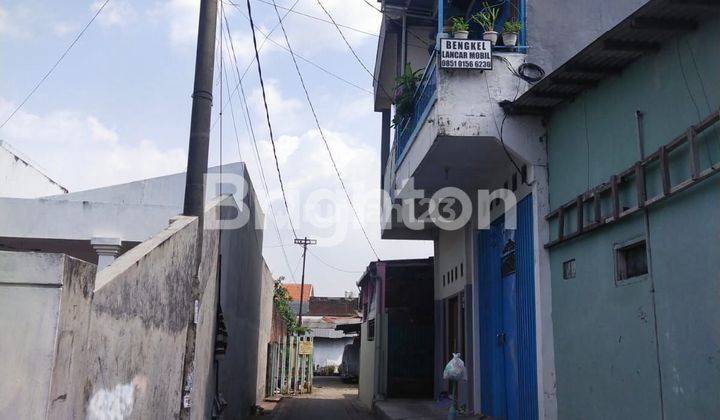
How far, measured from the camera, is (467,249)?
12359 millimetres

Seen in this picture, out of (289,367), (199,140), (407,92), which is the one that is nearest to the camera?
(199,140)

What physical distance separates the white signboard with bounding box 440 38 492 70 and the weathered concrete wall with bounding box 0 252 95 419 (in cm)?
562

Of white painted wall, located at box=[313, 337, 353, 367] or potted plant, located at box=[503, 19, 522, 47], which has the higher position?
potted plant, located at box=[503, 19, 522, 47]

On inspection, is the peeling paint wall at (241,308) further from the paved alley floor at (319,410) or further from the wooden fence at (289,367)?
the wooden fence at (289,367)

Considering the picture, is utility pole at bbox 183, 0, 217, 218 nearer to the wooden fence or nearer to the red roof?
the wooden fence

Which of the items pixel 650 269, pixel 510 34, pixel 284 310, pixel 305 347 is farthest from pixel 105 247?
pixel 284 310

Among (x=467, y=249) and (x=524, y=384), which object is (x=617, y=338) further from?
(x=467, y=249)

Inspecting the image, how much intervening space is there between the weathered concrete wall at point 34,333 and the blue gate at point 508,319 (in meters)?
6.01

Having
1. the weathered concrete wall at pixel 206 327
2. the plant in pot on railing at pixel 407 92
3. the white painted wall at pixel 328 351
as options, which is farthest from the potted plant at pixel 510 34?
the white painted wall at pixel 328 351

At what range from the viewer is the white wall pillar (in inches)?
→ 515

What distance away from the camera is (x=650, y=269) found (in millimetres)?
5598

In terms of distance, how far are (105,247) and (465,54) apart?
8.63 m

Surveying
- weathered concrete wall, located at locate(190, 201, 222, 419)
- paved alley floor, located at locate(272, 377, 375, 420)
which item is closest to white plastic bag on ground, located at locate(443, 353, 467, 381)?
weathered concrete wall, located at locate(190, 201, 222, 419)

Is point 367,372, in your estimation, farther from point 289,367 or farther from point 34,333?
point 34,333
